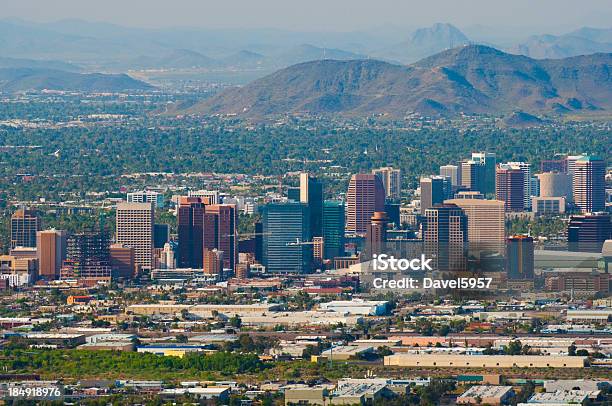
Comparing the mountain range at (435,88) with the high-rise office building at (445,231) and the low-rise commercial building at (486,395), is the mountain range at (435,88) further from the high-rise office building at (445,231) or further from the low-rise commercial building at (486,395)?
the low-rise commercial building at (486,395)

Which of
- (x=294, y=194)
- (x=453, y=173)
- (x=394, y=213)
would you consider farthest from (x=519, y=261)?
(x=453, y=173)

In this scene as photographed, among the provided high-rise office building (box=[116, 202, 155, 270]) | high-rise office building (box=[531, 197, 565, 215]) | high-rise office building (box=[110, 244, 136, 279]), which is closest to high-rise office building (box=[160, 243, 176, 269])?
high-rise office building (box=[116, 202, 155, 270])

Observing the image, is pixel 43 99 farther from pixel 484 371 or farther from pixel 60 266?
pixel 484 371

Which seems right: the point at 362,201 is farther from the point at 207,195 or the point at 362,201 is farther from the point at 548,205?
the point at 548,205

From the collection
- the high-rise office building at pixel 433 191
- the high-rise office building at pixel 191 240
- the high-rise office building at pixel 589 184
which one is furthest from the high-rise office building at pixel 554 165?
the high-rise office building at pixel 191 240

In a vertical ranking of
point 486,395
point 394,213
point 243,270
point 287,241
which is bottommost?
point 486,395

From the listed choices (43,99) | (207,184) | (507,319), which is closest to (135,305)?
(507,319)
